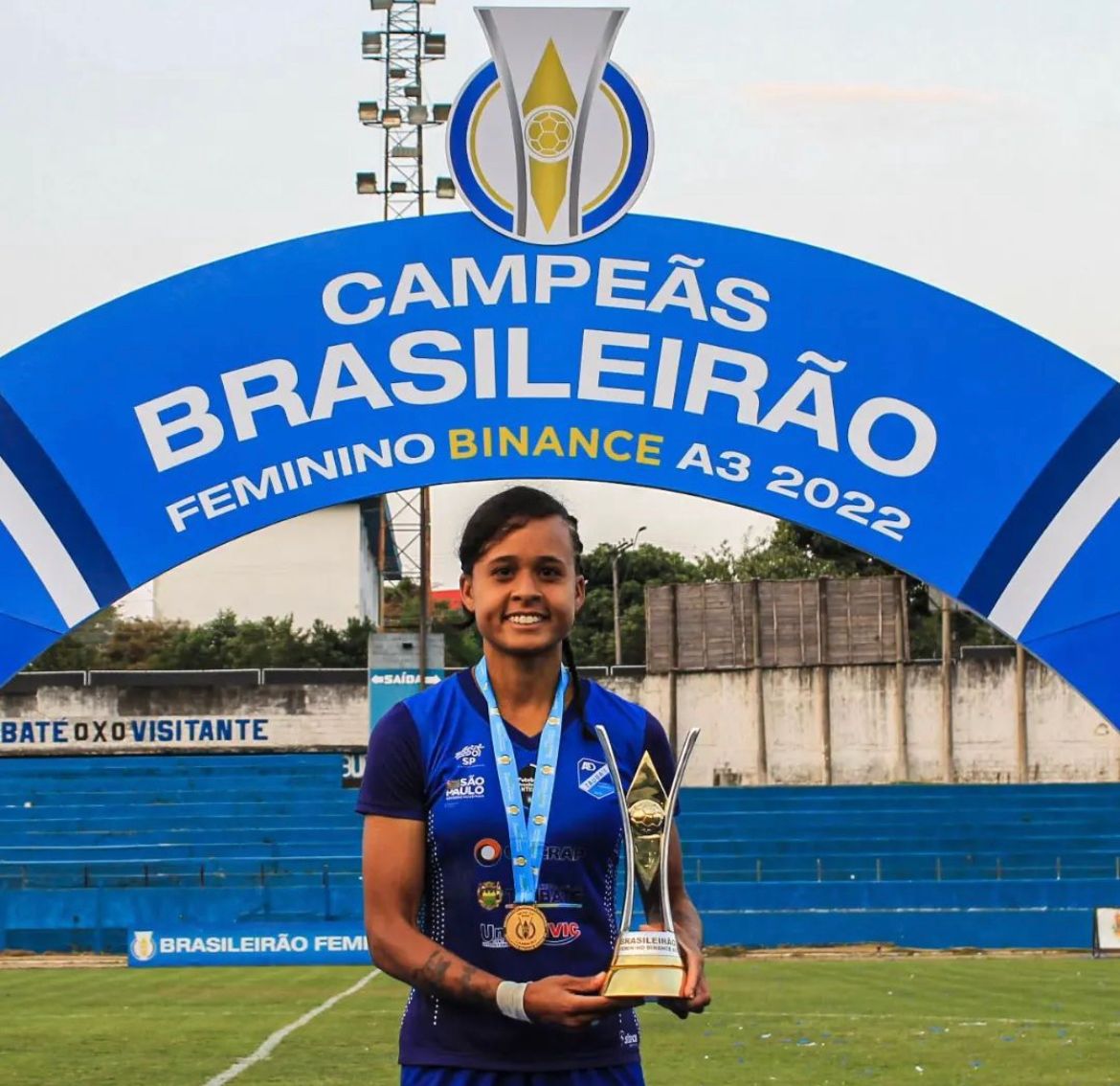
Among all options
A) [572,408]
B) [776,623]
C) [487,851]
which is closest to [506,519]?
[487,851]

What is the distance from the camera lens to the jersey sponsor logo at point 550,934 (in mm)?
3619

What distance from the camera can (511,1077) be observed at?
358 cm

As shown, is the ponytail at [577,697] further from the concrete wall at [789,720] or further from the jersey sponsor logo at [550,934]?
the concrete wall at [789,720]

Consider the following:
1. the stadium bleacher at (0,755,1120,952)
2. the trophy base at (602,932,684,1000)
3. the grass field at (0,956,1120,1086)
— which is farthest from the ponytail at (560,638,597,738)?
the stadium bleacher at (0,755,1120,952)

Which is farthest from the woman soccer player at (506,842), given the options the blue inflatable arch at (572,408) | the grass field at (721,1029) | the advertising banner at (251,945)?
the advertising banner at (251,945)

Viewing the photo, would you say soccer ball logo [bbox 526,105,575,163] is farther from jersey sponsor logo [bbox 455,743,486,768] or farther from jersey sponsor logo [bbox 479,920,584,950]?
jersey sponsor logo [bbox 479,920,584,950]

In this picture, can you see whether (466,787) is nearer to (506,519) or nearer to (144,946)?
(506,519)

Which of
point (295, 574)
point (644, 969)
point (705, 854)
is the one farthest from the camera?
point (295, 574)

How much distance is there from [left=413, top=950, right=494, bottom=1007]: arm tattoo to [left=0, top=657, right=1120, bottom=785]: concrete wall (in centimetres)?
3988

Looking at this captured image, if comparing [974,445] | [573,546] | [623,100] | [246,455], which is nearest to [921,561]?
[974,445]

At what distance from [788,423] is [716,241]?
79 cm

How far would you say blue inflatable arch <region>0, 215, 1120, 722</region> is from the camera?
8.03m

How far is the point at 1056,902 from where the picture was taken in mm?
27672

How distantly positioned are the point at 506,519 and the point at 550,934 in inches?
29.0
